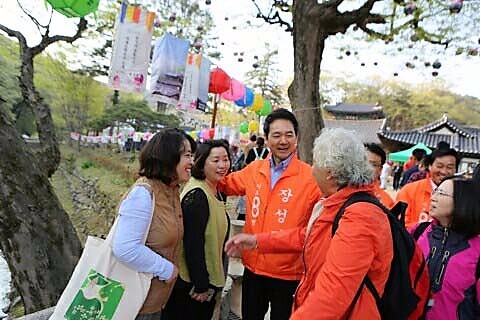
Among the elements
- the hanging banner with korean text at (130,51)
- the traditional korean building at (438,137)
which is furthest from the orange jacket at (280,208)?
the traditional korean building at (438,137)

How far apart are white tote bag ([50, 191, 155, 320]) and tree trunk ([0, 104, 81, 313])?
1160 mm

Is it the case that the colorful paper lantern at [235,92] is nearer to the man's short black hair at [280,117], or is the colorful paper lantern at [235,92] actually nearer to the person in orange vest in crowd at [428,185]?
the person in orange vest in crowd at [428,185]

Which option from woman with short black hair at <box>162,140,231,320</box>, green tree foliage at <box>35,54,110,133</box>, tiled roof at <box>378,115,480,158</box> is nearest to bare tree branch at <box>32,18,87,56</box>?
woman with short black hair at <box>162,140,231,320</box>

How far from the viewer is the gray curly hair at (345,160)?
140 centimetres

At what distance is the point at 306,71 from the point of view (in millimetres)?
6984

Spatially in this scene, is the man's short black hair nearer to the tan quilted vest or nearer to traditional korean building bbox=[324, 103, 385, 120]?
the tan quilted vest

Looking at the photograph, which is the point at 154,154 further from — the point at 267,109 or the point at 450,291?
the point at 267,109

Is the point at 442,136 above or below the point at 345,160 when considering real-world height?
above

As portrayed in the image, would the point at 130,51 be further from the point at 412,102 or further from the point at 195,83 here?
the point at 412,102

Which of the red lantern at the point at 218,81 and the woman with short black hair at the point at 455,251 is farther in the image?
the red lantern at the point at 218,81

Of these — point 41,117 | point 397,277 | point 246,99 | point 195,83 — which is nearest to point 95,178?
point 246,99

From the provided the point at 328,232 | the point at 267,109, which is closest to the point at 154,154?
the point at 328,232

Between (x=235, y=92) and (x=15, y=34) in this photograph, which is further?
(x=235, y=92)

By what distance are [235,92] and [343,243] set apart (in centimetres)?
655
